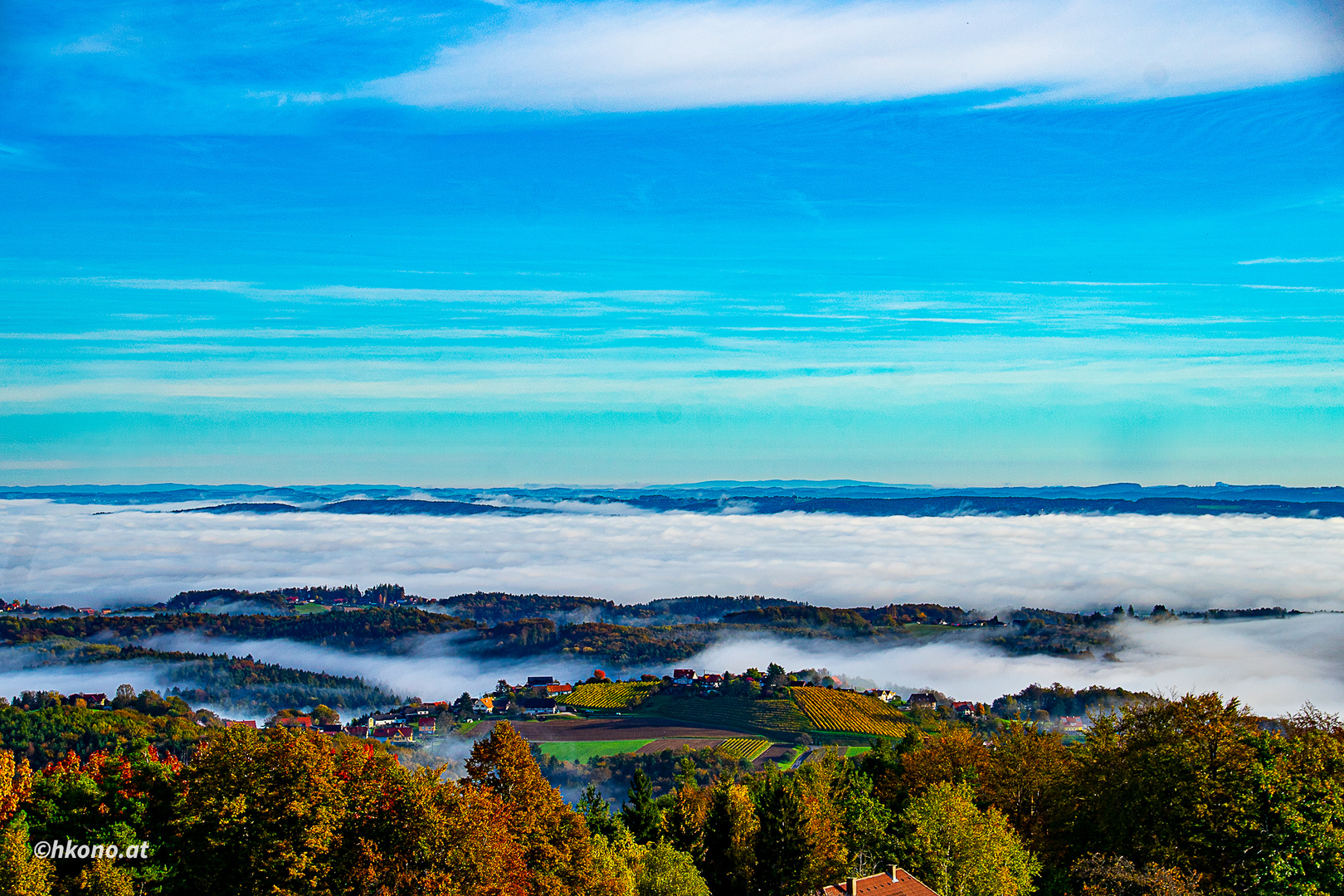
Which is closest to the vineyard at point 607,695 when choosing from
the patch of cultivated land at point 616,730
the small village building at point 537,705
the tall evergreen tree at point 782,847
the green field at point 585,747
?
the small village building at point 537,705

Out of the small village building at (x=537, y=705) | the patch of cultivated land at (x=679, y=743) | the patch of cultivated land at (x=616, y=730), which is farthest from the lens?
the small village building at (x=537, y=705)

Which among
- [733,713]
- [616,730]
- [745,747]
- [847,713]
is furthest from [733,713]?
[745,747]

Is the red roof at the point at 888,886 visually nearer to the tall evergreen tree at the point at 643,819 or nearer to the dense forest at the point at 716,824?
the dense forest at the point at 716,824

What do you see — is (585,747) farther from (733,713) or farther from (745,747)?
(733,713)

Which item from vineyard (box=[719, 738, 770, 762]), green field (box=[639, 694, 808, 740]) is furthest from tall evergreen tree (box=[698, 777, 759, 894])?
green field (box=[639, 694, 808, 740])

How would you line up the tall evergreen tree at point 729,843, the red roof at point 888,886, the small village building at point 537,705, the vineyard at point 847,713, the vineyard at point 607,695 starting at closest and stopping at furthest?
the red roof at point 888,886
the tall evergreen tree at point 729,843
the vineyard at point 847,713
the small village building at point 537,705
the vineyard at point 607,695

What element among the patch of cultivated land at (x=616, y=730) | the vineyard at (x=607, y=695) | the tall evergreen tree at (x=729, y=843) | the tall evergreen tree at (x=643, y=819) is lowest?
the vineyard at (x=607, y=695)

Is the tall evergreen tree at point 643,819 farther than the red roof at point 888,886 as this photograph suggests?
Yes
